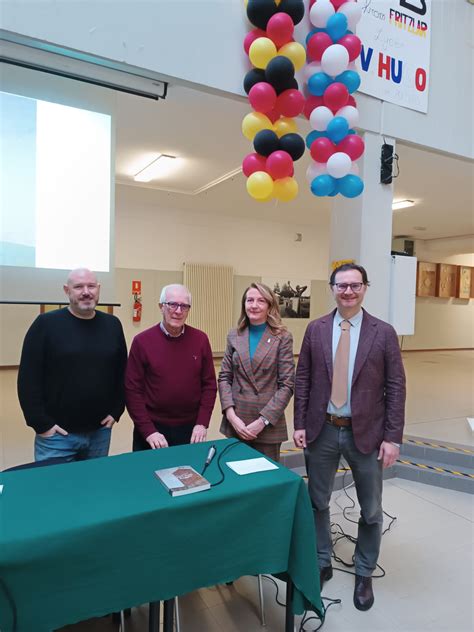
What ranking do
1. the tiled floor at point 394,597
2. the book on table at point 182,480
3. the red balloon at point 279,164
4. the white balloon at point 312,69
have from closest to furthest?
the book on table at point 182,480 < the tiled floor at point 394,597 < the red balloon at point 279,164 < the white balloon at point 312,69

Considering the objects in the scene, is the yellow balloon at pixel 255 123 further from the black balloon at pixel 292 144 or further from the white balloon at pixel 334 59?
the white balloon at pixel 334 59

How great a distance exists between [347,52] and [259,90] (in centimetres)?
75

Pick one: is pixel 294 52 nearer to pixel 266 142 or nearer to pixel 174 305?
pixel 266 142

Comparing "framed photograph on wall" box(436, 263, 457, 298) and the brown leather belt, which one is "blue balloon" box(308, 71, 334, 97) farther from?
"framed photograph on wall" box(436, 263, 457, 298)

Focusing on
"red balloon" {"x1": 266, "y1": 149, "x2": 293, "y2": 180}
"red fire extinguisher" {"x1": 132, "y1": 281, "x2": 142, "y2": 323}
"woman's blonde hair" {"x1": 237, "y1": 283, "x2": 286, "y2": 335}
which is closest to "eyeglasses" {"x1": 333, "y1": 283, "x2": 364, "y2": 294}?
"woman's blonde hair" {"x1": 237, "y1": 283, "x2": 286, "y2": 335}

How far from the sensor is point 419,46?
380 cm

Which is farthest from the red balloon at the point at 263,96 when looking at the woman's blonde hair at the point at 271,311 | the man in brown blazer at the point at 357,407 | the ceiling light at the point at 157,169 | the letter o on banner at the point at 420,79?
the ceiling light at the point at 157,169

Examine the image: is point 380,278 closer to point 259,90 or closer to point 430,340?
point 259,90

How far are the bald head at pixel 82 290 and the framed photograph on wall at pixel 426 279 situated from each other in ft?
33.3

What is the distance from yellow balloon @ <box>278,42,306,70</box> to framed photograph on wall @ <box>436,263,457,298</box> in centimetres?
957

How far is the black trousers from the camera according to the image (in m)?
2.08

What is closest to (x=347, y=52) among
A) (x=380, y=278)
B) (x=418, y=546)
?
(x=380, y=278)

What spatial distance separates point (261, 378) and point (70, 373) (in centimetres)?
93

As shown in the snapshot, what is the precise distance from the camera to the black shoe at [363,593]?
6.31 ft
